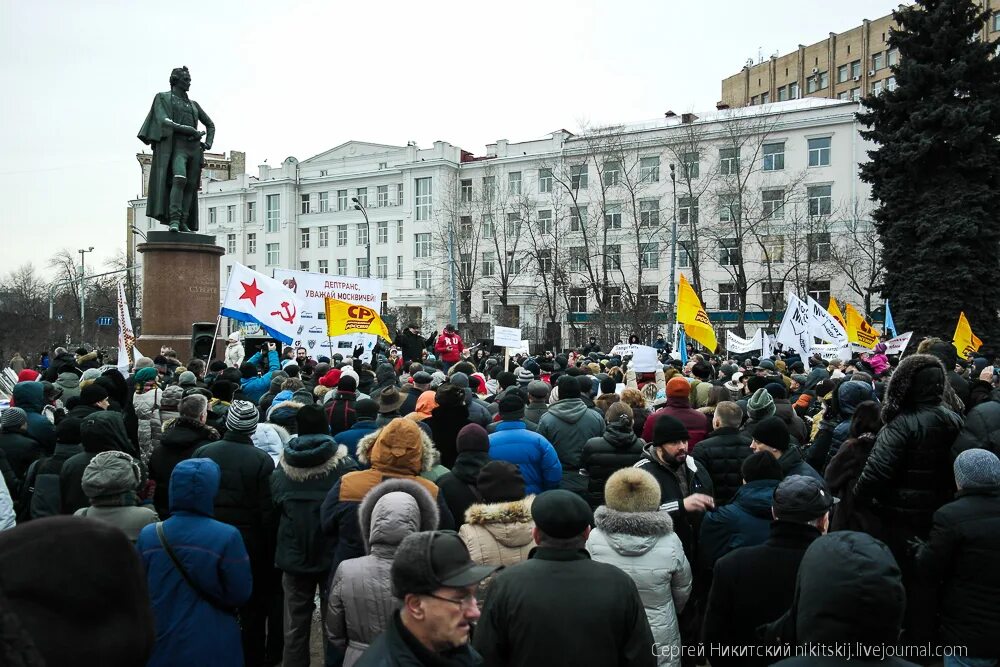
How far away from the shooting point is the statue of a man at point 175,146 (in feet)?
49.9

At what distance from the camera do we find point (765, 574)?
376 centimetres

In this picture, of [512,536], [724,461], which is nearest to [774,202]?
[724,461]

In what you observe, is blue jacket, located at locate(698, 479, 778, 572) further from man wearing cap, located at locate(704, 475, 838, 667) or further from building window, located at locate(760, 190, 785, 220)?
building window, located at locate(760, 190, 785, 220)

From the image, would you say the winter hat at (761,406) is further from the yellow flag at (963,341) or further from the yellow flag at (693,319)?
the yellow flag at (963,341)

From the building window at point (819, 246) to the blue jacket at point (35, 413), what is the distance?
43808 millimetres

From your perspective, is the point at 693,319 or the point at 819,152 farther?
the point at 819,152

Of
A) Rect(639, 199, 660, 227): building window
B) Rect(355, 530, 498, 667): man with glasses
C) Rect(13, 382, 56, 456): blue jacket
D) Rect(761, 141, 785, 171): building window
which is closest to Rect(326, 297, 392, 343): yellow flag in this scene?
Rect(13, 382, 56, 456): blue jacket

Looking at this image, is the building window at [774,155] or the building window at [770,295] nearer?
the building window at [770,295]

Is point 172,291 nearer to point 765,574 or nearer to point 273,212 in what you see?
point 765,574

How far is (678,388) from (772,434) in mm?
1717

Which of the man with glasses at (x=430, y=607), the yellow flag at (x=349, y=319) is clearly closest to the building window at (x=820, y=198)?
the yellow flag at (x=349, y=319)

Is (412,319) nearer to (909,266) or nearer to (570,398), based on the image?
(909,266)

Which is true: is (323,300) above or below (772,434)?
above

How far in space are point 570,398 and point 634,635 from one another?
165 inches
